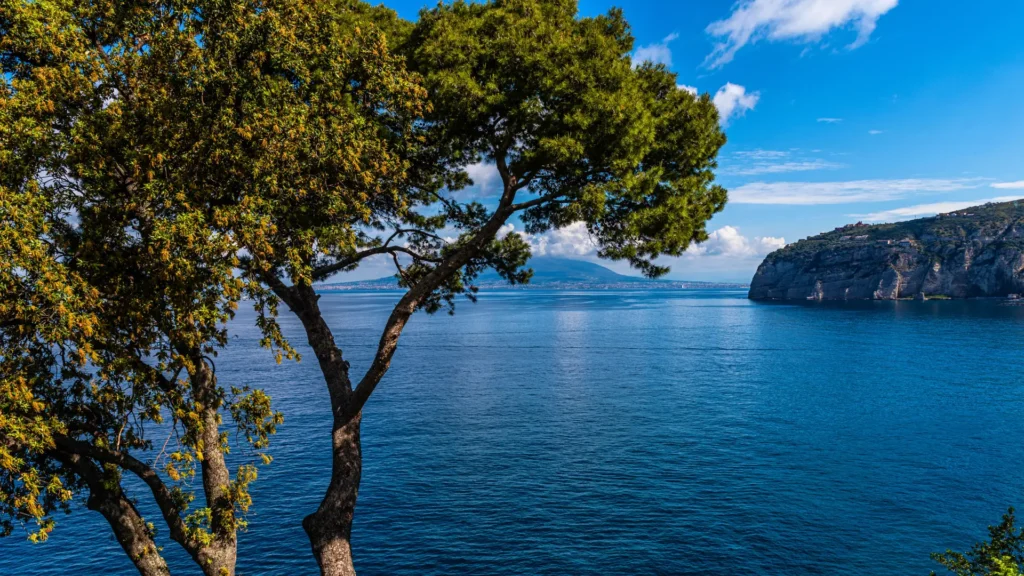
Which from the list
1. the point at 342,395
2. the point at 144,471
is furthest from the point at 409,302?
the point at 144,471

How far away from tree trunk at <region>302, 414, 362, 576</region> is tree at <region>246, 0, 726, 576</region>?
1.1 inches

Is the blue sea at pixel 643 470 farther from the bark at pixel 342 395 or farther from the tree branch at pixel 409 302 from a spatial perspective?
the tree branch at pixel 409 302

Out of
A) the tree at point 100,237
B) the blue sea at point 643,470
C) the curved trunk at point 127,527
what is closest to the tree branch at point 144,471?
the tree at point 100,237

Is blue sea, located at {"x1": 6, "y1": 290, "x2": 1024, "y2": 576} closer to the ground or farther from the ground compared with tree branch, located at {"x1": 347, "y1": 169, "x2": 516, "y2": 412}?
closer to the ground

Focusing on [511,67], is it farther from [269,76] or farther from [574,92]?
[269,76]

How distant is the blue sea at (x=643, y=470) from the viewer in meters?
33.0

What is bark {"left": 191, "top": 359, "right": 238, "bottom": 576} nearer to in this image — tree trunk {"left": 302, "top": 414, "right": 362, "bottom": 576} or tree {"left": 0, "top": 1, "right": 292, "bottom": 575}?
tree {"left": 0, "top": 1, "right": 292, "bottom": 575}

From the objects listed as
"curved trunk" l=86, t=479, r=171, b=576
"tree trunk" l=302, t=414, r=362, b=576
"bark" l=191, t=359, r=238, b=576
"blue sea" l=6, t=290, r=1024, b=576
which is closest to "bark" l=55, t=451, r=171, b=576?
"curved trunk" l=86, t=479, r=171, b=576

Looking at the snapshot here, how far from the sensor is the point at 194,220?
9.65m

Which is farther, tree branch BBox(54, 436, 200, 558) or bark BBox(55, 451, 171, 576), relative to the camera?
bark BBox(55, 451, 171, 576)

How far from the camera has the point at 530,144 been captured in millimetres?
16188

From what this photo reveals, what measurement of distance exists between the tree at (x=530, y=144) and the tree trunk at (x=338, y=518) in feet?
0.09

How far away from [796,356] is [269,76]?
351 feet

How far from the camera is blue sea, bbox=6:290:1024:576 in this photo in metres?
33.0
